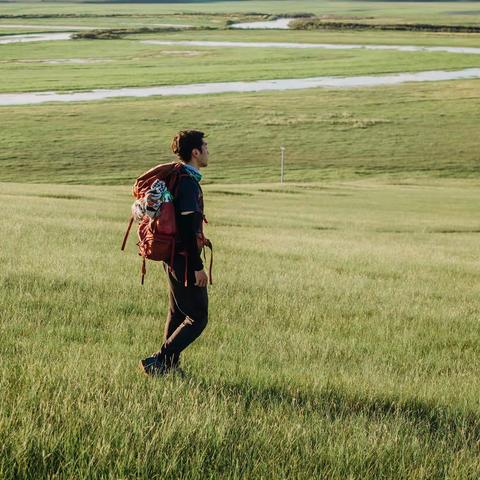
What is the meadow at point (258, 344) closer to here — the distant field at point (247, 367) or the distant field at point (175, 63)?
the distant field at point (247, 367)

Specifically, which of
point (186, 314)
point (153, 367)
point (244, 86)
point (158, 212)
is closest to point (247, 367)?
point (186, 314)

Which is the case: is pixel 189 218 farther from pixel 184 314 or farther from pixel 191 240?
pixel 184 314

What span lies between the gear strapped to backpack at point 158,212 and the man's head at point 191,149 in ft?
0.82

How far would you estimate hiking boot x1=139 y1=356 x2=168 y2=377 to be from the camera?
649cm

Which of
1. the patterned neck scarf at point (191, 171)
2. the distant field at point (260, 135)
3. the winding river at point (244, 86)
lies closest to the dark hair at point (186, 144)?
the patterned neck scarf at point (191, 171)

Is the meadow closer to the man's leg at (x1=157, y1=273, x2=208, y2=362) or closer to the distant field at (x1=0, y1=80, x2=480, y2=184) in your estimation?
the man's leg at (x1=157, y1=273, x2=208, y2=362)

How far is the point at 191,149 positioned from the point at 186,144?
0.21 ft

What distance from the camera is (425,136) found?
2714 inches

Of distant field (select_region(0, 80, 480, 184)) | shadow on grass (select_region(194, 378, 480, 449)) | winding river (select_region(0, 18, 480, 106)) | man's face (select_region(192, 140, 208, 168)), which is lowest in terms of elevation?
distant field (select_region(0, 80, 480, 184))

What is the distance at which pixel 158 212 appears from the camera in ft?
20.6

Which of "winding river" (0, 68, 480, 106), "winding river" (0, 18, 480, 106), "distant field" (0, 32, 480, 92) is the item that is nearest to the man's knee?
"winding river" (0, 18, 480, 106)

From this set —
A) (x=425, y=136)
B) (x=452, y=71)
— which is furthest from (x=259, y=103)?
(x=452, y=71)

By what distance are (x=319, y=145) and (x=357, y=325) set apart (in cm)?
5575

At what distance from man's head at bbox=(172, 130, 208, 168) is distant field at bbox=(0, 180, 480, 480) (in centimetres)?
179
